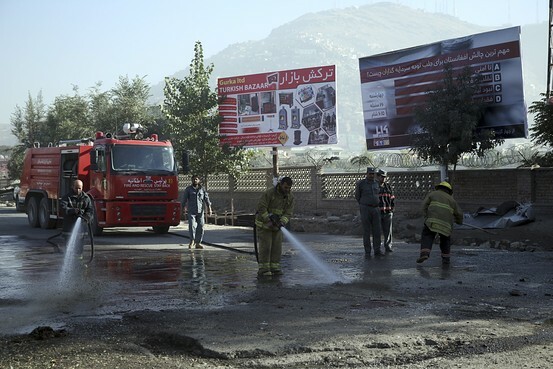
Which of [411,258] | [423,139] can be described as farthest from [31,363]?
[423,139]

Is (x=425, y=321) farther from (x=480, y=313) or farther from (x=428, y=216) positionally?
(x=428, y=216)

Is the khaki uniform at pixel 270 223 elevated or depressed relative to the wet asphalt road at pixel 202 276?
elevated

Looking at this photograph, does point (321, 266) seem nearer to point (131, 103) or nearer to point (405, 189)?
point (405, 189)

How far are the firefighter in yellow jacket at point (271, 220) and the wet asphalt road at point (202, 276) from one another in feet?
1.06

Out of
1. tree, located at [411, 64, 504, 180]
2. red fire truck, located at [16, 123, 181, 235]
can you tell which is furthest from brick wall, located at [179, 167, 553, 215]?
red fire truck, located at [16, 123, 181, 235]

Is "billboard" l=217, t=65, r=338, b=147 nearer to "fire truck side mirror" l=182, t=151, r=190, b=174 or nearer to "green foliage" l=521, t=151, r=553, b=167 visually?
"green foliage" l=521, t=151, r=553, b=167

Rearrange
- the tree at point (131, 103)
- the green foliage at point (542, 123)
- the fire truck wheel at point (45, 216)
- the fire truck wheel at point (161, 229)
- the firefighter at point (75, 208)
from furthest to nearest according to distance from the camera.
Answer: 1. the tree at point (131, 103)
2. the fire truck wheel at point (45, 216)
3. the fire truck wheel at point (161, 229)
4. the green foliage at point (542, 123)
5. the firefighter at point (75, 208)

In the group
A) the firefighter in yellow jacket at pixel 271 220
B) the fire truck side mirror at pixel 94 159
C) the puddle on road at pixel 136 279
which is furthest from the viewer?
the fire truck side mirror at pixel 94 159

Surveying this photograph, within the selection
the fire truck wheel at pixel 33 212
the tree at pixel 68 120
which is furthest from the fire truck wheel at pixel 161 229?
the tree at pixel 68 120

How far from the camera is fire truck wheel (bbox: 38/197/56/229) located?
23609mm

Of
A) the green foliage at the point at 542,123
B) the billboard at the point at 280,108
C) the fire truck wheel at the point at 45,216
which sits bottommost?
the fire truck wheel at the point at 45,216

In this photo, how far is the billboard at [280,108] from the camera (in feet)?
97.8

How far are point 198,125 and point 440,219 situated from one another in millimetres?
18790

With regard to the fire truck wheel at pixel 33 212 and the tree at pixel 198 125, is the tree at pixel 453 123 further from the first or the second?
the fire truck wheel at pixel 33 212
